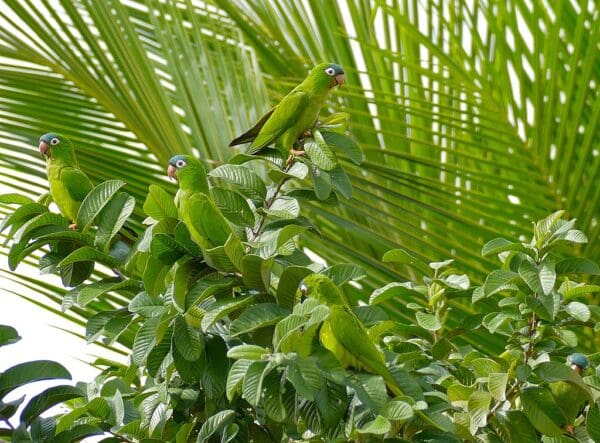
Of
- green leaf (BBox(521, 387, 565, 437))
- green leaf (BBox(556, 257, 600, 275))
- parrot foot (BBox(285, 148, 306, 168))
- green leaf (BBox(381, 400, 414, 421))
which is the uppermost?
parrot foot (BBox(285, 148, 306, 168))

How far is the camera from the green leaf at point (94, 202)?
1100 millimetres

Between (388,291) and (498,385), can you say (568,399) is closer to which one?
(498,385)

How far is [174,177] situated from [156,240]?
→ 20 centimetres

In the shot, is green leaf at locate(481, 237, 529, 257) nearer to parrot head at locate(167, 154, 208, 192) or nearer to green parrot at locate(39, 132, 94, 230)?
parrot head at locate(167, 154, 208, 192)

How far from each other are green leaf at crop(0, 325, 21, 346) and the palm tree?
1026 mm

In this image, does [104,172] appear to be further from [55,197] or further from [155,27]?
[55,197]

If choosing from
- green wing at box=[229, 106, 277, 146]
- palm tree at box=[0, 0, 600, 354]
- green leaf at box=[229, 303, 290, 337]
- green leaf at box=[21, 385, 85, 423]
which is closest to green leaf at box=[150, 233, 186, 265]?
green leaf at box=[229, 303, 290, 337]

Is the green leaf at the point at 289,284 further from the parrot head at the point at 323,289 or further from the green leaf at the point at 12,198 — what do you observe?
the green leaf at the point at 12,198

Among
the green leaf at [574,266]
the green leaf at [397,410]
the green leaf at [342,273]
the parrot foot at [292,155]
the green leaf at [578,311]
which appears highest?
the parrot foot at [292,155]

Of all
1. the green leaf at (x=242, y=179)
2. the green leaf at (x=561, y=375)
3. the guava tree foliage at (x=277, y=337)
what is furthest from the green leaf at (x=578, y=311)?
the green leaf at (x=242, y=179)

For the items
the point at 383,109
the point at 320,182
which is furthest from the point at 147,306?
the point at 383,109

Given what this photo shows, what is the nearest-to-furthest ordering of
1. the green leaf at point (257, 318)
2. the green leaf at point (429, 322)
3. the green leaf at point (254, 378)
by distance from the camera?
1. the green leaf at point (254, 378)
2. the green leaf at point (257, 318)
3. the green leaf at point (429, 322)

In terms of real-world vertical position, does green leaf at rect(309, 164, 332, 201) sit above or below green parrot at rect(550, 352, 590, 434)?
above

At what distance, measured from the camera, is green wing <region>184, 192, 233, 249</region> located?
3.12 feet
